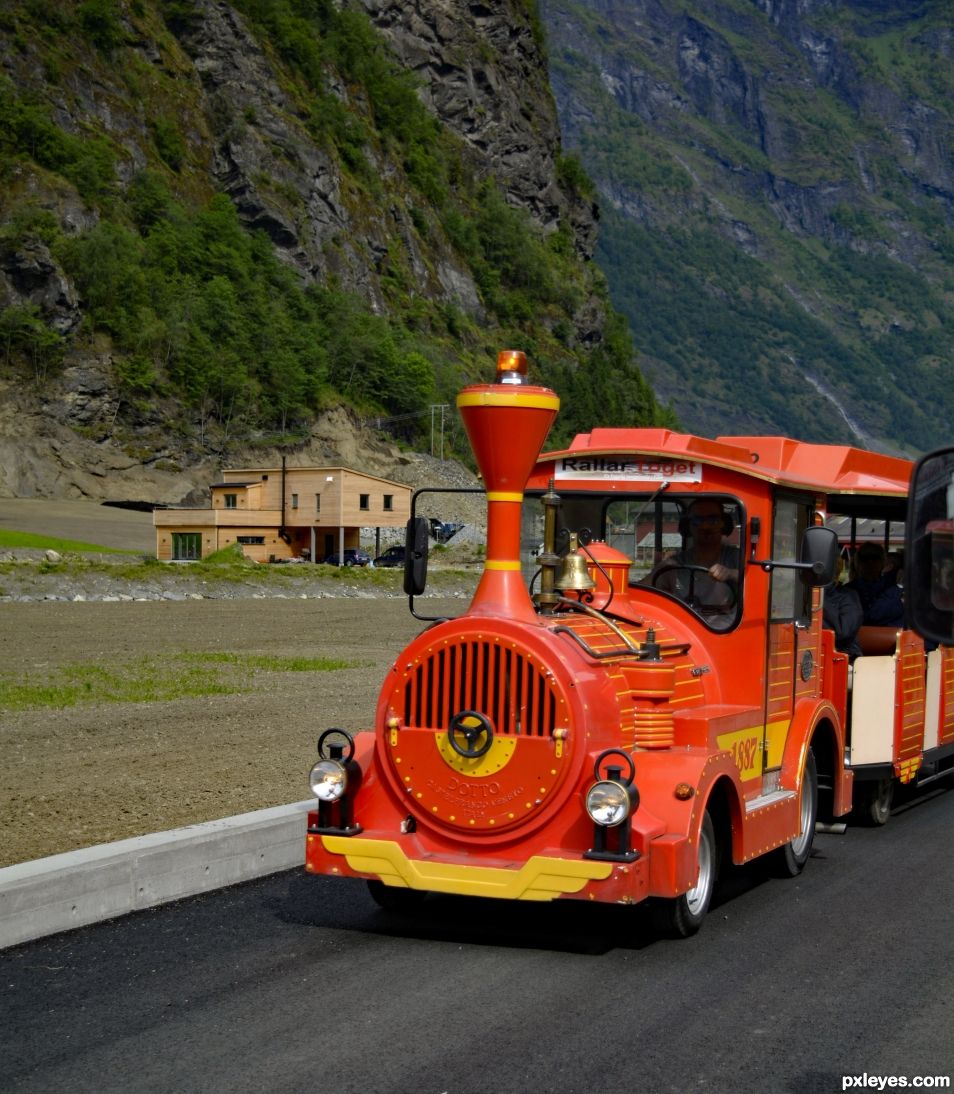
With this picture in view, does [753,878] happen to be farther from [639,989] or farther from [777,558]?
[639,989]

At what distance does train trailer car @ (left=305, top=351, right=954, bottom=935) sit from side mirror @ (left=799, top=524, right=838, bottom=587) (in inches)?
0.8

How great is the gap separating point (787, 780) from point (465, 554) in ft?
225

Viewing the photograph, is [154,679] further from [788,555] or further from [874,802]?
[788,555]

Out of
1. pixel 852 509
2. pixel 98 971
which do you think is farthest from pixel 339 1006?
pixel 852 509

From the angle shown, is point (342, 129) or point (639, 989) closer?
point (639, 989)

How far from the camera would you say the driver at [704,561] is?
945 cm

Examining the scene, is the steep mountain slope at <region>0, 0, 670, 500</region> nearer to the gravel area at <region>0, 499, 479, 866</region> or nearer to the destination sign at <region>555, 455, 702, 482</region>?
the gravel area at <region>0, 499, 479, 866</region>

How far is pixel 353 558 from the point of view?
81.6 meters

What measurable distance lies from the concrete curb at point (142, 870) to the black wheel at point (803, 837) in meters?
3.14

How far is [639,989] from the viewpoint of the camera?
24.4 feet

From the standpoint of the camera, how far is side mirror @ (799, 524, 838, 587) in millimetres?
8812

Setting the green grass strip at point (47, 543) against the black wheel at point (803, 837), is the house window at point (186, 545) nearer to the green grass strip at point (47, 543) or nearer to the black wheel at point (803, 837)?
the green grass strip at point (47, 543)

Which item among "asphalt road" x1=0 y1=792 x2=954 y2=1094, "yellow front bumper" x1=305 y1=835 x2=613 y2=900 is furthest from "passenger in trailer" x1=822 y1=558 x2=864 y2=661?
"yellow front bumper" x1=305 y1=835 x2=613 y2=900

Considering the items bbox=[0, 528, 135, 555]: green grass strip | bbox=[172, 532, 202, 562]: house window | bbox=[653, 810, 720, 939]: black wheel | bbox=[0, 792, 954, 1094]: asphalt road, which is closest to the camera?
bbox=[0, 792, 954, 1094]: asphalt road
